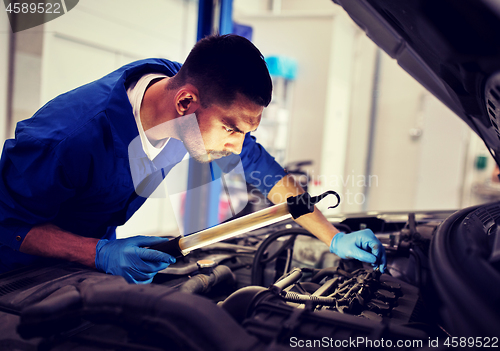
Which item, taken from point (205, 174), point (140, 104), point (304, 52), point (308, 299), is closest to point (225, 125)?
point (140, 104)

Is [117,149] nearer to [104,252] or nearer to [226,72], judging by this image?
[104,252]

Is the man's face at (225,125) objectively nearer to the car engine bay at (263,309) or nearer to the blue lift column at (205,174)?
the car engine bay at (263,309)

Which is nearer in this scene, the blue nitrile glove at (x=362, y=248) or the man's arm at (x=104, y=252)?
the man's arm at (x=104, y=252)

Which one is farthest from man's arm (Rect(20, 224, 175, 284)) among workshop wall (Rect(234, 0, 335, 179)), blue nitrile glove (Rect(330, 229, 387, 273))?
workshop wall (Rect(234, 0, 335, 179))

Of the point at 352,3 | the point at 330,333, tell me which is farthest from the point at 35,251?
the point at 352,3

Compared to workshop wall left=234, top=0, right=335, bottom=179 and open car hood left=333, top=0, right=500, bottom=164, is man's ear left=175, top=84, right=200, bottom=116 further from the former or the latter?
workshop wall left=234, top=0, right=335, bottom=179

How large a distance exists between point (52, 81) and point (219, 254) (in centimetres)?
181

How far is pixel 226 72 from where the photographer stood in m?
1.09

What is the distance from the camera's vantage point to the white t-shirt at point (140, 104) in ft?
3.88

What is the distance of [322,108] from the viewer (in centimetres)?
447

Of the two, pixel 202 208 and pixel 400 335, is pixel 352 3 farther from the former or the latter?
pixel 202 208

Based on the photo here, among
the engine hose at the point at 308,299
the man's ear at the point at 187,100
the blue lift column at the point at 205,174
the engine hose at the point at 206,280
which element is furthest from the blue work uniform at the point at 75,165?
the blue lift column at the point at 205,174

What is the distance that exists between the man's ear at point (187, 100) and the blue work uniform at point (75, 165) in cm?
17

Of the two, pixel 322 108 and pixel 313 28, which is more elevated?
pixel 313 28
